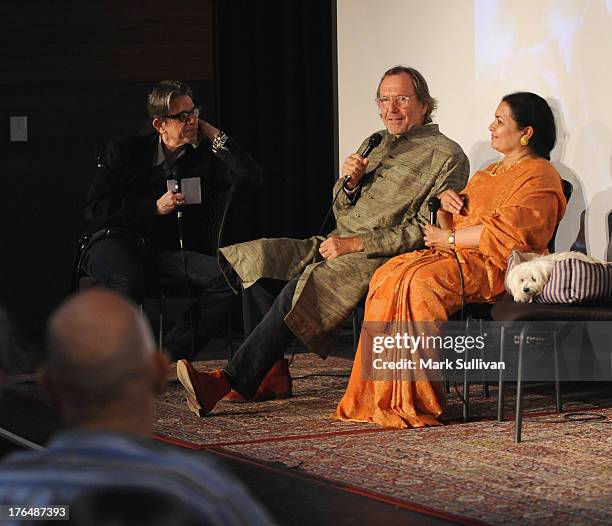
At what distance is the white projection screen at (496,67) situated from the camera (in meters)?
4.11

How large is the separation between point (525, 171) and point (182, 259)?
142 cm

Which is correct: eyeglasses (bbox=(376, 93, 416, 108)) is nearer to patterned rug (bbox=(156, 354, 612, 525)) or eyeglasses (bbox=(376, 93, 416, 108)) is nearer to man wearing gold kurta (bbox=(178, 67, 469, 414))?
man wearing gold kurta (bbox=(178, 67, 469, 414))

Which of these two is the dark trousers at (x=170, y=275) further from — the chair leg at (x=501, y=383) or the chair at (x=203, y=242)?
the chair leg at (x=501, y=383)

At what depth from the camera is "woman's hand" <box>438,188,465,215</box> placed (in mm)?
3734

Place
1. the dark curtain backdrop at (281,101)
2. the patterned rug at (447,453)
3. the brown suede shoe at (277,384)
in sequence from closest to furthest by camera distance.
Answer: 1. the patterned rug at (447,453)
2. the brown suede shoe at (277,384)
3. the dark curtain backdrop at (281,101)

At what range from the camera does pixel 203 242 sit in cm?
445

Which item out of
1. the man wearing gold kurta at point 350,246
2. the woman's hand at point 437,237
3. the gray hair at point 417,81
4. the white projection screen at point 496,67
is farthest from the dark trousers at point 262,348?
the white projection screen at point 496,67

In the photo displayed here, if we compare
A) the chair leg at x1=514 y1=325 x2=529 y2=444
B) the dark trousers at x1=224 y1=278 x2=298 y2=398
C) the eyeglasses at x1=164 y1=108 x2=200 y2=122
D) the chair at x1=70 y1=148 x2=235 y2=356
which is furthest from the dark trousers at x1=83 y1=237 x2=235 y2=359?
the chair leg at x1=514 y1=325 x2=529 y2=444

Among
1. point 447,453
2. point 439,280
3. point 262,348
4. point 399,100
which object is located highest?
point 399,100

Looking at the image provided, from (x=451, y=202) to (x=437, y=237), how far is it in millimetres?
141

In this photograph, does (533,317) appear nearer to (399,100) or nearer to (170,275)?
(399,100)

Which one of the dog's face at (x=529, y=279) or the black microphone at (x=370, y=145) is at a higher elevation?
the black microphone at (x=370, y=145)

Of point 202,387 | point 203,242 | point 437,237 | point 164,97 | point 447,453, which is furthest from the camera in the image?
point 203,242

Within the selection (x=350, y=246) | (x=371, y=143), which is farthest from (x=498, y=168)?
(x=350, y=246)
